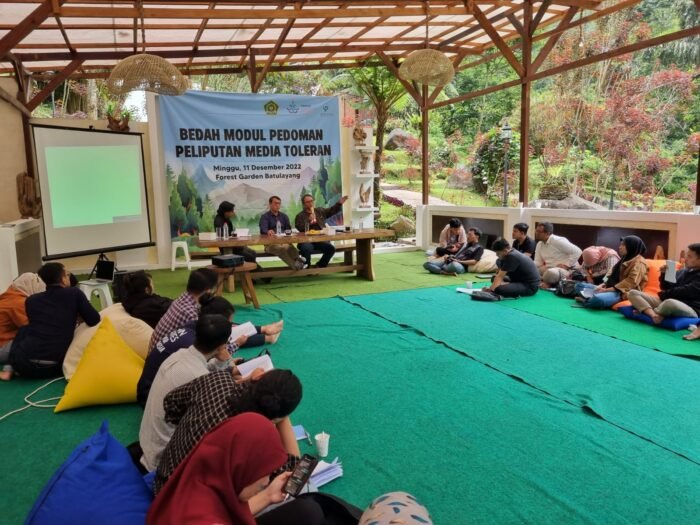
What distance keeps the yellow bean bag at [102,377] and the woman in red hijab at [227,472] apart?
1.88 metres

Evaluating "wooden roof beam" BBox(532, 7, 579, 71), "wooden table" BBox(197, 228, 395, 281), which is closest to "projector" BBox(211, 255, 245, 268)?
"wooden table" BBox(197, 228, 395, 281)

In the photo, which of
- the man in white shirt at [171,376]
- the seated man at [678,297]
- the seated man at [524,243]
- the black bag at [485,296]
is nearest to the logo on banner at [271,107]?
the seated man at [524,243]

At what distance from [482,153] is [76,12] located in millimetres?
11466

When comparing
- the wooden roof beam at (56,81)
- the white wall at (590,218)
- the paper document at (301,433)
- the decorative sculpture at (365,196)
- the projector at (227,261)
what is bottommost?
the paper document at (301,433)

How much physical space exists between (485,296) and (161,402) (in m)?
4.33

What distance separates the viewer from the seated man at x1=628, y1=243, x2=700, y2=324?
4.51 m

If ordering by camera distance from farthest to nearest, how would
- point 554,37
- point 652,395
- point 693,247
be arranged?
point 554,37 → point 693,247 → point 652,395

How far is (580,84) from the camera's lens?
1257cm

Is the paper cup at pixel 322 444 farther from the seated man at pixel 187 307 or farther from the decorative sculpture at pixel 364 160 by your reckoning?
the decorative sculpture at pixel 364 160

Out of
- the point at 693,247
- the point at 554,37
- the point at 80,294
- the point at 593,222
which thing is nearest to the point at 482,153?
the point at 554,37

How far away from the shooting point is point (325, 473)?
7.45 feet

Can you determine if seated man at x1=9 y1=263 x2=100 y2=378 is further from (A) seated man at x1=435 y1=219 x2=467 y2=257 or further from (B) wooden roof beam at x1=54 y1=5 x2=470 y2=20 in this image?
(A) seated man at x1=435 y1=219 x2=467 y2=257

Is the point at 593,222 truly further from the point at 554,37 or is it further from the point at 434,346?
the point at 434,346

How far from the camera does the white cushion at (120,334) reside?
3457mm
